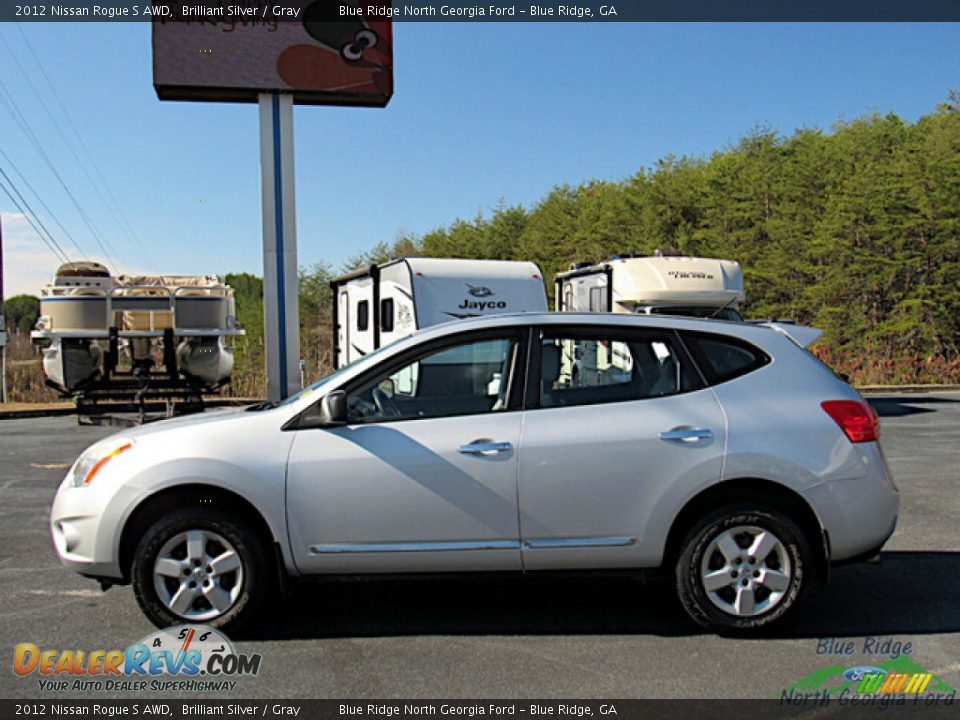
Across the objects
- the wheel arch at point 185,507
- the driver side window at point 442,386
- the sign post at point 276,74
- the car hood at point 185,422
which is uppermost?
the sign post at point 276,74

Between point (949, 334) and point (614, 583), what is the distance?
2639cm

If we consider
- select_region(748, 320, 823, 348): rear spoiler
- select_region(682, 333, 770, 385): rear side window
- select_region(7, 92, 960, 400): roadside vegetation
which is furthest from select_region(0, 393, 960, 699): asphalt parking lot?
select_region(7, 92, 960, 400): roadside vegetation

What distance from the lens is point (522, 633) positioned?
15.8 feet

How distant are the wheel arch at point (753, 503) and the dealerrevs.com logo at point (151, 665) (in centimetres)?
225

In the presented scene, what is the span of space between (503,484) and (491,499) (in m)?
0.10

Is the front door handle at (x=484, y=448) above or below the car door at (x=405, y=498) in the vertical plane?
above

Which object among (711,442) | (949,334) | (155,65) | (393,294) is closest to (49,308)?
(155,65)

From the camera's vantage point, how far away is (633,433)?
471cm

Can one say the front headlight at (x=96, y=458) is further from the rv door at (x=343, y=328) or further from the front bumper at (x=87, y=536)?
the rv door at (x=343, y=328)

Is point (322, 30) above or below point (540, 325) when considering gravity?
above

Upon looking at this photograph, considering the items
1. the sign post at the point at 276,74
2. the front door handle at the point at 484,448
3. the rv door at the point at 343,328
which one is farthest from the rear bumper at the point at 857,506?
the rv door at the point at 343,328

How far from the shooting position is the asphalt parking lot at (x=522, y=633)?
13.5 ft

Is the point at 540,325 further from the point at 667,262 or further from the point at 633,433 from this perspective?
the point at 667,262

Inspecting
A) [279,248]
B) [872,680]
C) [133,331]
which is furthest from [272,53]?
[872,680]
